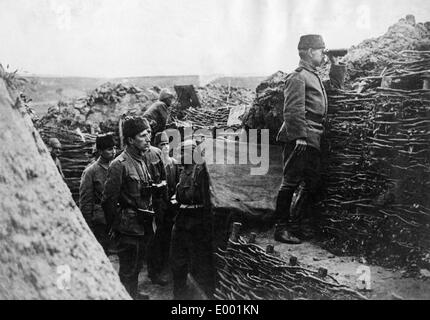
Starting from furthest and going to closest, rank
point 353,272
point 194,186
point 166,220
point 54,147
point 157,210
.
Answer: point 54,147, point 166,220, point 157,210, point 194,186, point 353,272

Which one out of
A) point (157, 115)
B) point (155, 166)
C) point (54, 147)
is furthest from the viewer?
point (157, 115)

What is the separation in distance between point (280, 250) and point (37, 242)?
1926 millimetres

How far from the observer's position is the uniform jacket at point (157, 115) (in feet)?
19.5

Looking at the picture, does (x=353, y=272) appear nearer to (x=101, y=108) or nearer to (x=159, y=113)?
(x=159, y=113)

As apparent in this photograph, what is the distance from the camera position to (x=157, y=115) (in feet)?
19.8

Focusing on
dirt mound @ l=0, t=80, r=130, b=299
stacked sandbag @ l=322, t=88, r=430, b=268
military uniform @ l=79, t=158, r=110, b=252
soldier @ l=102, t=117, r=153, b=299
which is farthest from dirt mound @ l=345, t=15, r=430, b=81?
dirt mound @ l=0, t=80, r=130, b=299

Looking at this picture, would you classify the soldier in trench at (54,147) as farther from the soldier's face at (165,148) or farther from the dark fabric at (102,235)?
the soldier's face at (165,148)

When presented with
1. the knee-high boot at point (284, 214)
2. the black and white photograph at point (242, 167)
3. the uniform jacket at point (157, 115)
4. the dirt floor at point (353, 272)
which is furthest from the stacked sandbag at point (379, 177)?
the uniform jacket at point (157, 115)

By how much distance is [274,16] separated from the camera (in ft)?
11.3

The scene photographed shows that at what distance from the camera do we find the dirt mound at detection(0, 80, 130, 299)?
6.23 ft

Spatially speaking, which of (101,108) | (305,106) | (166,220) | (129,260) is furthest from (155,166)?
(101,108)

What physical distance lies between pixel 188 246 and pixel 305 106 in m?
1.59

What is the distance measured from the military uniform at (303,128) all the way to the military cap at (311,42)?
126mm
